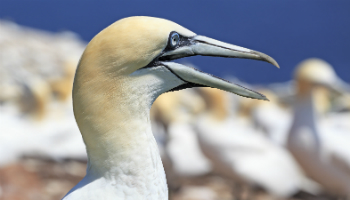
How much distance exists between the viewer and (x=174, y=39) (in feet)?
5.98

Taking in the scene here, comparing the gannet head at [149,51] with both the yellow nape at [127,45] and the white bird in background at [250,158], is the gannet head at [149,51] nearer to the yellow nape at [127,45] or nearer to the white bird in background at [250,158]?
the yellow nape at [127,45]

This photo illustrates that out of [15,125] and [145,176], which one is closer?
[145,176]

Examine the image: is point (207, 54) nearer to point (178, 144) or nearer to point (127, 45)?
point (127, 45)

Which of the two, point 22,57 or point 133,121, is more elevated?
point 133,121

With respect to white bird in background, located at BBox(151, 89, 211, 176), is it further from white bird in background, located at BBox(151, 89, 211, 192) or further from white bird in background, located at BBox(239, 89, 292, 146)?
white bird in background, located at BBox(239, 89, 292, 146)

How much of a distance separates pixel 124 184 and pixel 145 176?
0.10 m

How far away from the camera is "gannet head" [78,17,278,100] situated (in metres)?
1.71

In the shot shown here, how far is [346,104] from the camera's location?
862cm

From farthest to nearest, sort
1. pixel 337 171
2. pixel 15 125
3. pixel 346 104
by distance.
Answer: pixel 346 104, pixel 15 125, pixel 337 171

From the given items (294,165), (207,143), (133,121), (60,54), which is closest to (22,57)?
(60,54)

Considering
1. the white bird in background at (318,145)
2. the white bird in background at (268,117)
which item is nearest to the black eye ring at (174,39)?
the white bird in background at (318,145)

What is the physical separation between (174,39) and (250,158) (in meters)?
4.23

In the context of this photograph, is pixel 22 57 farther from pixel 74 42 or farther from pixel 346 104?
pixel 346 104

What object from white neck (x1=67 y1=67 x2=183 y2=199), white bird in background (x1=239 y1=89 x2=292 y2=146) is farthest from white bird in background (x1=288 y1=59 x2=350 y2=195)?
white neck (x1=67 y1=67 x2=183 y2=199)
